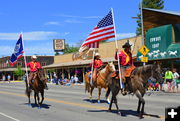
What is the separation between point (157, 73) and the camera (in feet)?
30.1

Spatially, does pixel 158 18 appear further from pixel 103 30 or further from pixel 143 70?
pixel 143 70

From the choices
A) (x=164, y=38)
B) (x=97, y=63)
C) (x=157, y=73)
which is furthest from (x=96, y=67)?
(x=164, y=38)

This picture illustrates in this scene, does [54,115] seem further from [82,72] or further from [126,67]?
[82,72]

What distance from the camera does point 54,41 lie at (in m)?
85.6

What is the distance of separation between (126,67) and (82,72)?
121 feet

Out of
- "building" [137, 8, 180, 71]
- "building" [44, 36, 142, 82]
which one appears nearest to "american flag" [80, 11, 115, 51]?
"building" [137, 8, 180, 71]

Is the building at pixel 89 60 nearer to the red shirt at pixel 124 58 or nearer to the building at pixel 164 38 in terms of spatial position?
the building at pixel 164 38

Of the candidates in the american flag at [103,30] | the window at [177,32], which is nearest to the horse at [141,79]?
the american flag at [103,30]

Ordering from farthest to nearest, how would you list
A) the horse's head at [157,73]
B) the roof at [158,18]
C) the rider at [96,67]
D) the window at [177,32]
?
1. the roof at [158,18]
2. the window at [177,32]
3. the rider at [96,67]
4. the horse's head at [157,73]

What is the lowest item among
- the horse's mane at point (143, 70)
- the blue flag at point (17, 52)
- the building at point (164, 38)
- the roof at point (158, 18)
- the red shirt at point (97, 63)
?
the horse's mane at point (143, 70)

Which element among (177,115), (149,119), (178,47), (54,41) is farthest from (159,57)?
(54,41)

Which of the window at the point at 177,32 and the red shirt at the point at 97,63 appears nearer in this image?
the red shirt at the point at 97,63

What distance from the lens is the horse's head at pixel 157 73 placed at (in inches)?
360

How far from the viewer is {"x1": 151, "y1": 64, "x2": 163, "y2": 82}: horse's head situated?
9141 mm
